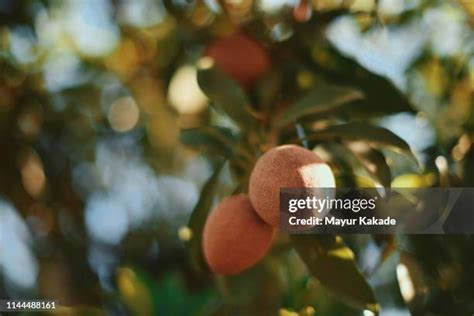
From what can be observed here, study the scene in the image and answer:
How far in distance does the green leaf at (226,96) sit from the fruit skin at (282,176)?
0.17 m

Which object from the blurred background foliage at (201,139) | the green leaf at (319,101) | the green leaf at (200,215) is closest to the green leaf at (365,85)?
the blurred background foliage at (201,139)

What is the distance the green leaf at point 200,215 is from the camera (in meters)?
0.92

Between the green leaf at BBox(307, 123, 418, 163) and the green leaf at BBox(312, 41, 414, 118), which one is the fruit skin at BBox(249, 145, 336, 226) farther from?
the green leaf at BBox(312, 41, 414, 118)

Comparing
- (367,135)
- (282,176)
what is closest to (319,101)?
(367,135)

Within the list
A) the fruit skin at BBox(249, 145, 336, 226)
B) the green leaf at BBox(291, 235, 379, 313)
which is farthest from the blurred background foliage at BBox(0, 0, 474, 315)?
the fruit skin at BBox(249, 145, 336, 226)

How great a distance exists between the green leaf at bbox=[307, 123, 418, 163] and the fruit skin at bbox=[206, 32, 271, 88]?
0.84 ft

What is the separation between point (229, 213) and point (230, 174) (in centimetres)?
21

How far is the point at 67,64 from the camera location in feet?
4.84

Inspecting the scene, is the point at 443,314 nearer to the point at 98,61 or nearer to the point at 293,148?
the point at 293,148

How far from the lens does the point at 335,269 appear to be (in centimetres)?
83

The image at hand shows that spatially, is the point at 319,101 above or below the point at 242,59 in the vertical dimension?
below

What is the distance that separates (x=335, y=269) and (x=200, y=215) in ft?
0.68

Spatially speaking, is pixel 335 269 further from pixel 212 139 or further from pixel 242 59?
pixel 242 59

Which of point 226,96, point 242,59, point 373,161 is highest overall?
point 242,59
